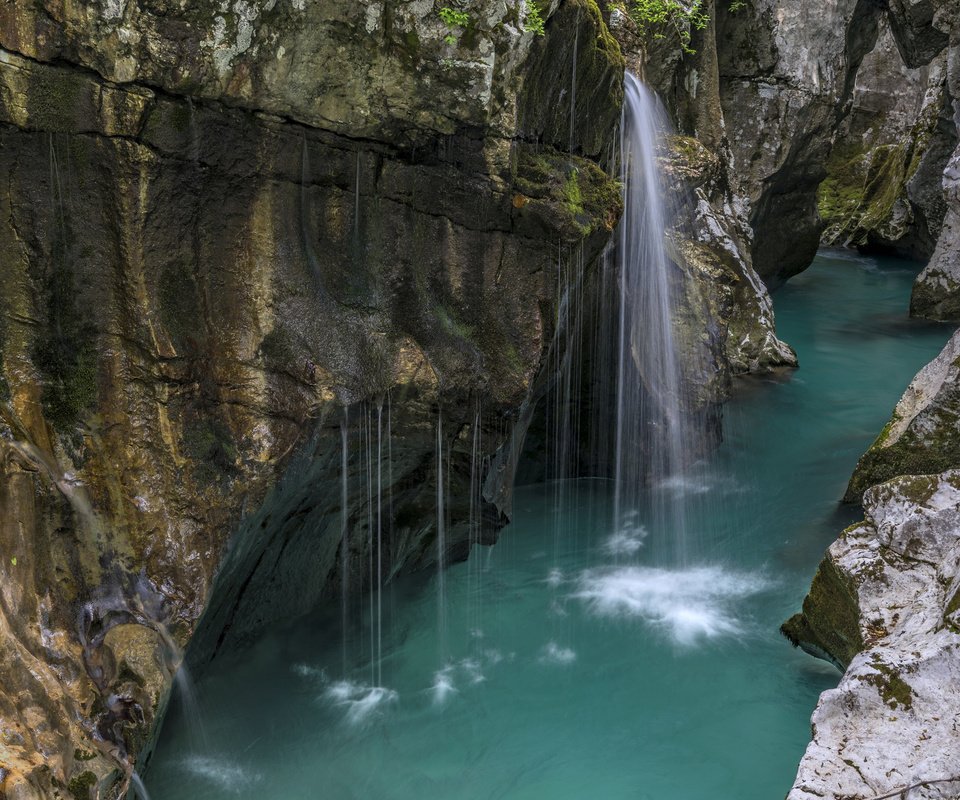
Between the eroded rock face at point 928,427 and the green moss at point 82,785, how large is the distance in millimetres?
7345

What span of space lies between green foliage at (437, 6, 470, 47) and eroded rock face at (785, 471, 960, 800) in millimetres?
4704

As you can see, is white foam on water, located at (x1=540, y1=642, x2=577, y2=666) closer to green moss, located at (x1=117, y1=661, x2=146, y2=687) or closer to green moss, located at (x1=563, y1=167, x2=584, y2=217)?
green moss, located at (x1=117, y1=661, x2=146, y2=687)

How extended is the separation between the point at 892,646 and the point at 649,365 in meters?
5.73

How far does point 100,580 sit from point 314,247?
264 cm

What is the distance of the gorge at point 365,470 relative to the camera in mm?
5957

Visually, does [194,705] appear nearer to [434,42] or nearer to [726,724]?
[726,724]

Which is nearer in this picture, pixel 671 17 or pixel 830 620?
pixel 830 620

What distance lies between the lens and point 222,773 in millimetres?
7070

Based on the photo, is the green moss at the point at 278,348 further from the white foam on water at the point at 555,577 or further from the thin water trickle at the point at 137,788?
the white foam on water at the point at 555,577

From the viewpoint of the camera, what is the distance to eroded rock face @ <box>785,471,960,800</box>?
5.41 metres

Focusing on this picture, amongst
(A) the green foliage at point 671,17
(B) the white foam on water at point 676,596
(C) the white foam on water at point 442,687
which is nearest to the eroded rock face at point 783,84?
(A) the green foliage at point 671,17

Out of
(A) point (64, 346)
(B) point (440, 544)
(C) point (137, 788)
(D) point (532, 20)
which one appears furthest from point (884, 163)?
(C) point (137, 788)

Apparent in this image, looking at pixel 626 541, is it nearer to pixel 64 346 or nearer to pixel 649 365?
pixel 649 365

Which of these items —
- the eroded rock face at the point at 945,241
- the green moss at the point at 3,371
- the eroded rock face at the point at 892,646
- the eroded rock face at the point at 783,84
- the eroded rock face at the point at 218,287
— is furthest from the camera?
the eroded rock face at the point at 945,241
